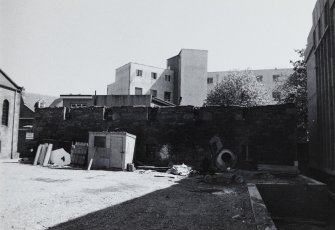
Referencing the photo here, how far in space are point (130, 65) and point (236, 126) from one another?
99.0 ft

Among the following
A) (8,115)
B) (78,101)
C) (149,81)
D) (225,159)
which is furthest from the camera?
(149,81)

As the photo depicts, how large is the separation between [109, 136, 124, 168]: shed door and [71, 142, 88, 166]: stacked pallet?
1.65 metres

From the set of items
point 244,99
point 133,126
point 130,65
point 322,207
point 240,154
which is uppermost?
point 130,65

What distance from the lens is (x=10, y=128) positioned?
1077 inches

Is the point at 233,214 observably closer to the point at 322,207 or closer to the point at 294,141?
the point at 322,207

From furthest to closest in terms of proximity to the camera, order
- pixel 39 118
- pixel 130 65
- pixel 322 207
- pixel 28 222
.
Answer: pixel 130 65 → pixel 39 118 → pixel 322 207 → pixel 28 222

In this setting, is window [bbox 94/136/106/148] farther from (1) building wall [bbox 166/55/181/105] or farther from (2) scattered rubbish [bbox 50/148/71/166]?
(1) building wall [bbox 166/55/181/105]

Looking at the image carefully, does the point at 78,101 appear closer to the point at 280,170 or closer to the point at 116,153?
the point at 116,153

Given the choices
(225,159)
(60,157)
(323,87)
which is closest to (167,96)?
(60,157)

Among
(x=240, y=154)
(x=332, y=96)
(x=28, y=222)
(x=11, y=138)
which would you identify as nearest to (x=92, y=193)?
(x=28, y=222)

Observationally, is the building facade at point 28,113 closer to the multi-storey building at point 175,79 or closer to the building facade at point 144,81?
the building facade at point 144,81

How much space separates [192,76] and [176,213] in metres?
38.3

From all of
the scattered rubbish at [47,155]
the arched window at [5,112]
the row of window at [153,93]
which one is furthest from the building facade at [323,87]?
the row of window at [153,93]

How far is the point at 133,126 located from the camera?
15719 millimetres
